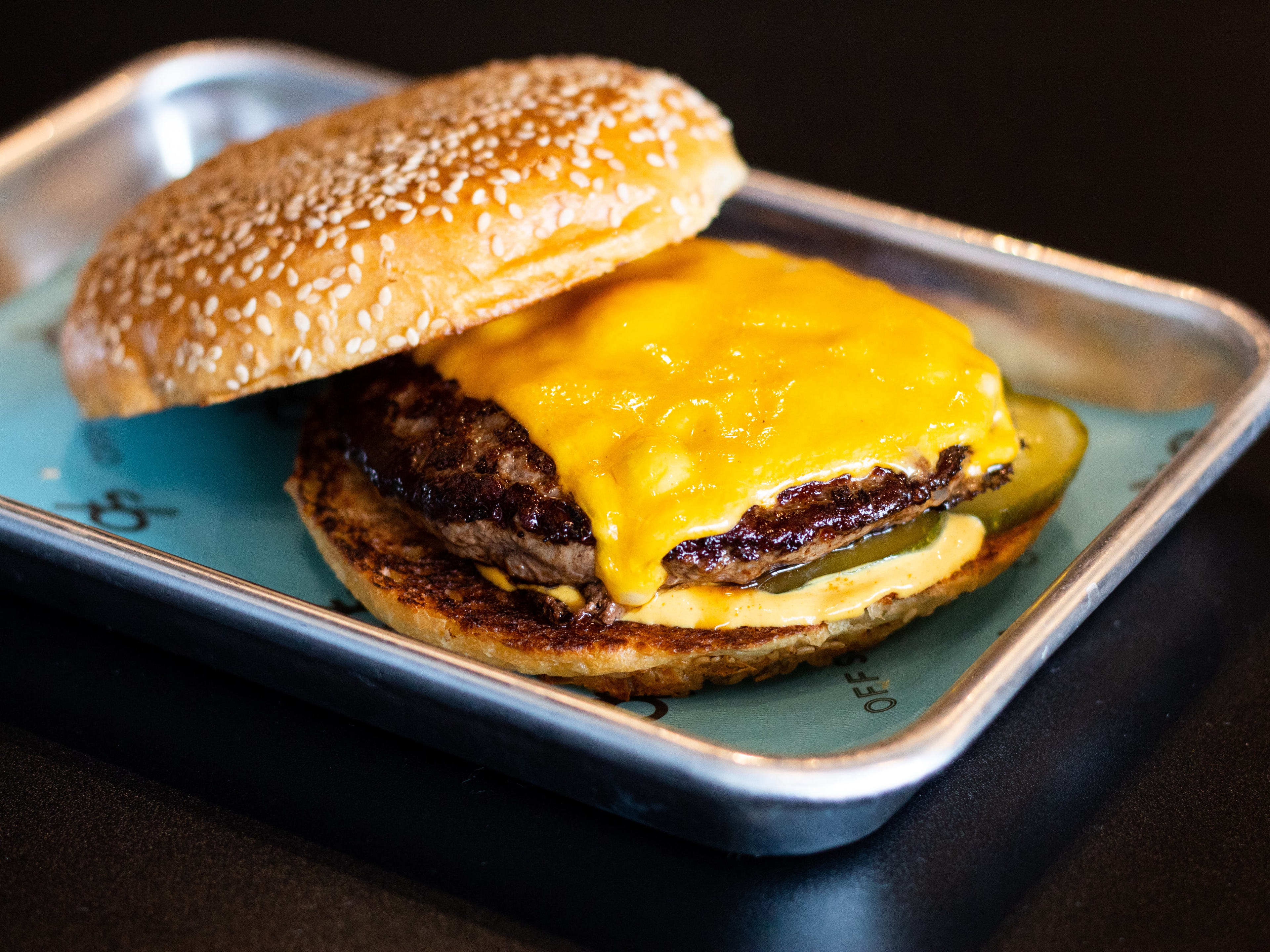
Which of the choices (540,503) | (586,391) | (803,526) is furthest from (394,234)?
(803,526)

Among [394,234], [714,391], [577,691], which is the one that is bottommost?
[577,691]

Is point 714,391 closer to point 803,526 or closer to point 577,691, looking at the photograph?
point 803,526

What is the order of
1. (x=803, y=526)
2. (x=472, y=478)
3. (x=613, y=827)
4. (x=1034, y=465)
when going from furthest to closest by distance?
(x=1034, y=465) → (x=472, y=478) → (x=803, y=526) → (x=613, y=827)

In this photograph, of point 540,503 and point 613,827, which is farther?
point 540,503

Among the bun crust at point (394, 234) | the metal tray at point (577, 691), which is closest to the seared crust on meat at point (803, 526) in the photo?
the metal tray at point (577, 691)

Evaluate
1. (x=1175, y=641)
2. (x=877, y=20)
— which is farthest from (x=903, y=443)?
(x=877, y=20)

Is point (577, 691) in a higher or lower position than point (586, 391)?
lower
